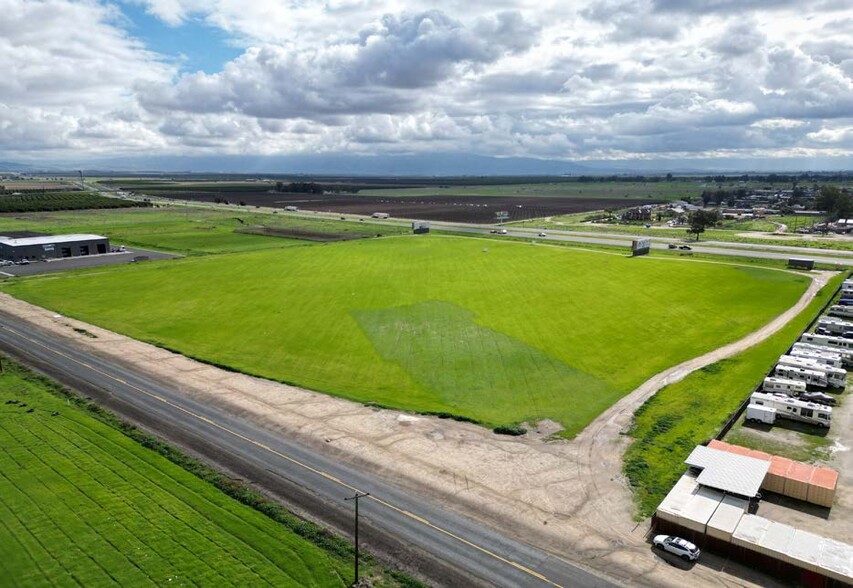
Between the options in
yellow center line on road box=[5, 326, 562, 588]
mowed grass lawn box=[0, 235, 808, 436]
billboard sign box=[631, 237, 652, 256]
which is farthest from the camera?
billboard sign box=[631, 237, 652, 256]

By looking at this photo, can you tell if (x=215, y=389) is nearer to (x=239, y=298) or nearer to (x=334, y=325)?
(x=334, y=325)

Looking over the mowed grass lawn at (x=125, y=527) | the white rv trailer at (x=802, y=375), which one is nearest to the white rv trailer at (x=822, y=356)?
the white rv trailer at (x=802, y=375)

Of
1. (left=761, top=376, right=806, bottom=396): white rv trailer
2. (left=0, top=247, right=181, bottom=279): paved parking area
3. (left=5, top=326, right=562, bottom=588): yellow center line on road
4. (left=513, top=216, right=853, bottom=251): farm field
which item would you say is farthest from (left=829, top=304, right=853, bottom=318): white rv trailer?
(left=0, top=247, right=181, bottom=279): paved parking area

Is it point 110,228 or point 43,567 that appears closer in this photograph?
point 43,567

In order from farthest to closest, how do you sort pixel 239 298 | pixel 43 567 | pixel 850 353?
pixel 239 298
pixel 850 353
pixel 43 567

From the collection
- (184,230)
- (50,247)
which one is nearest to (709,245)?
(184,230)

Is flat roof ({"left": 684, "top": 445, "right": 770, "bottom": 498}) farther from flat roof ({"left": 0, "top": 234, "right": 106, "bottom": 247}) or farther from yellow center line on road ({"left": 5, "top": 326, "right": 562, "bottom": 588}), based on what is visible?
flat roof ({"left": 0, "top": 234, "right": 106, "bottom": 247})

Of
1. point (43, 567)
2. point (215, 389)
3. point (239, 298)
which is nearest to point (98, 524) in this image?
point (43, 567)
